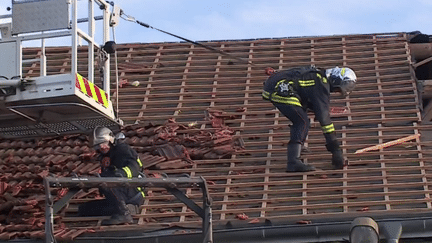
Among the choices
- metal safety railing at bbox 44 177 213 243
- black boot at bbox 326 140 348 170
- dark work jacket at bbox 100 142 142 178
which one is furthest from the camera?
black boot at bbox 326 140 348 170

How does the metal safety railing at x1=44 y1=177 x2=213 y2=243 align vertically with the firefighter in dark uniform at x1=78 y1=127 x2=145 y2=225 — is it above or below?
below

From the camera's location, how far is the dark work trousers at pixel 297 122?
36.0 ft

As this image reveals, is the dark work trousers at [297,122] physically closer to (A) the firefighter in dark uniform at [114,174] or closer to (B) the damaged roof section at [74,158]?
(B) the damaged roof section at [74,158]

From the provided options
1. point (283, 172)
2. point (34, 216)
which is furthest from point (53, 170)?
point (283, 172)

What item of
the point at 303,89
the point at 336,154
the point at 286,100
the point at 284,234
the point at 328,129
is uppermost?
the point at 303,89

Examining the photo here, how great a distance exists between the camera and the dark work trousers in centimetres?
1097

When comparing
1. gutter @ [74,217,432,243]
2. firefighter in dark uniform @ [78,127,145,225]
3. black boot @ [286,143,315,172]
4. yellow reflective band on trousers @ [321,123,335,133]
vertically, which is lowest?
gutter @ [74,217,432,243]

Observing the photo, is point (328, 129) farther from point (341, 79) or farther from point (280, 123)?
point (280, 123)

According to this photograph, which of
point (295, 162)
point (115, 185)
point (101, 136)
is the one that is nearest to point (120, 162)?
point (101, 136)

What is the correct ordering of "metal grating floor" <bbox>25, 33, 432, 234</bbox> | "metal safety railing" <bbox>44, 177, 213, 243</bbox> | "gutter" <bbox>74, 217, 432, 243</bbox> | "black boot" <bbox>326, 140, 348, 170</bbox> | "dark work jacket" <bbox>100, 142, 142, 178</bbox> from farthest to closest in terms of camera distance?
"black boot" <bbox>326, 140, 348, 170</bbox>, "dark work jacket" <bbox>100, 142, 142, 178</bbox>, "metal grating floor" <bbox>25, 33, 432, 234</bbox>, "gutter" <bbox>74, 217, 432, 243</bbox>, "metal safety railing" <bbox>44, 177, 213, 243</bbox>

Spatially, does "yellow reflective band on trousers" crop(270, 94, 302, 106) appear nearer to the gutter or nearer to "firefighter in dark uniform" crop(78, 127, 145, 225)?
"firefighter in dark uniform" crop(78, 127, 145, 225)

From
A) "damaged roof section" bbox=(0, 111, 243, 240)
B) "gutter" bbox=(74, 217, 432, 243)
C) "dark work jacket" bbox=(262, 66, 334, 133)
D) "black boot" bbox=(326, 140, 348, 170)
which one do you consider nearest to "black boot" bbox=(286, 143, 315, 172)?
"black boot" bbox=(326, 140, 348, 170)

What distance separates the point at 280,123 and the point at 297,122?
0.95 metres

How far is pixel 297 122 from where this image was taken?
36.3 feet
